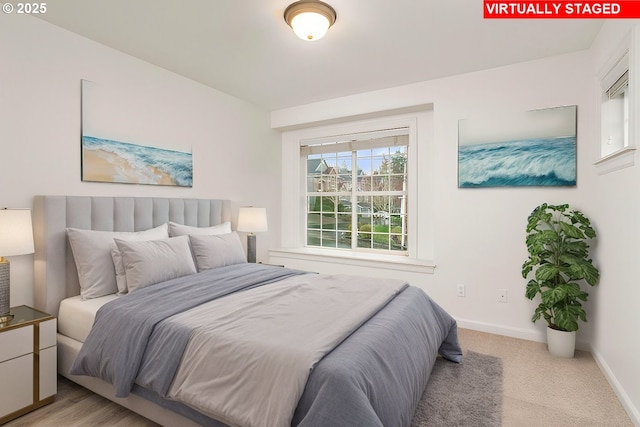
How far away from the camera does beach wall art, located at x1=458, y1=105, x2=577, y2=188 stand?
9.70ft

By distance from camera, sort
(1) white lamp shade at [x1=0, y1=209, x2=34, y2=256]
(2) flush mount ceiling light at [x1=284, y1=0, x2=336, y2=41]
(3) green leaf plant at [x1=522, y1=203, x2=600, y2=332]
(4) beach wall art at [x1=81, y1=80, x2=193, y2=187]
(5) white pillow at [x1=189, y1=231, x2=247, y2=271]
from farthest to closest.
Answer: (5) white pillow at [x1=189, y1=231, x2=247, y2=271], (4) beach wall art at [x1=81, y1=80, x2=193, y2=187], (3) green leaf plant at [x1=522, y1=203, x2=600, y2=332], (2) flush mount ceiling light at [x1=284, y1=0, x2=336, y2=41], (1) white lamp shade at [x1=0, y1=209, x2=34, y2=256]

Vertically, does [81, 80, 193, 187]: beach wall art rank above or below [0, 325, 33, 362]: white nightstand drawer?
above

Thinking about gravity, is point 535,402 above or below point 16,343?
below

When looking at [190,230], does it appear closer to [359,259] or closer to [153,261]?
[153,261]

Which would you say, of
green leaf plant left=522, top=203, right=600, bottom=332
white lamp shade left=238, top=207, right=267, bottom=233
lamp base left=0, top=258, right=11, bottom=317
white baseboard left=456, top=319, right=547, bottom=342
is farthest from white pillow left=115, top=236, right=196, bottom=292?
green leaf plant left=522, top=203, right=600, bottom=332

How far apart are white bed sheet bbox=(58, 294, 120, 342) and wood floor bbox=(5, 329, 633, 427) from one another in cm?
37

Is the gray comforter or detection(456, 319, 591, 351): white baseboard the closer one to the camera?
the gray comforter

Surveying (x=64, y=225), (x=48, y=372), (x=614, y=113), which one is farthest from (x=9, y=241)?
(x=614, y=113)

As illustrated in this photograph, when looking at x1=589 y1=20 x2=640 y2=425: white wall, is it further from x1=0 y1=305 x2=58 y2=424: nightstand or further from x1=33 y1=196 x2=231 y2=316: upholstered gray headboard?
x1=33 y1=196 x2=231 y2=316: upholstered gray headboard

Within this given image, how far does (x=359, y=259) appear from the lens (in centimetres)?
404

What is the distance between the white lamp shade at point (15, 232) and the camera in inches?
79.8

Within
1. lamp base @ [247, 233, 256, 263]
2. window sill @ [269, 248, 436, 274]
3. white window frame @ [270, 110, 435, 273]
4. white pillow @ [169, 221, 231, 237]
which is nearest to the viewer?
white pillow @ [169, 221, 231, 237]

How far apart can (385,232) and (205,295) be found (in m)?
2.64

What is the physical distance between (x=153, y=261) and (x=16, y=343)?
855mm
